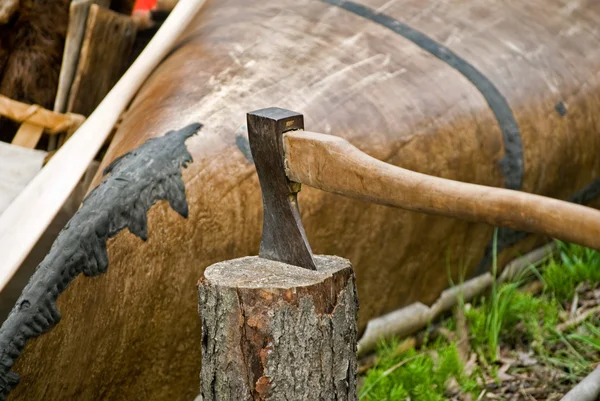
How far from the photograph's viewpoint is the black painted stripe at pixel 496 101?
8.20ft

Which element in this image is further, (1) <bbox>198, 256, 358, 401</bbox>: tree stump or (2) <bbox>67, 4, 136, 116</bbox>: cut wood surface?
(2) <bbox>67, 4, 136, 116</bbox>: cut wood surface

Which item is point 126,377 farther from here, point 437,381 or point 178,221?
point 437,381

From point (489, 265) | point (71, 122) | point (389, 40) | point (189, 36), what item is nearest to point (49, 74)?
point (71, 122)

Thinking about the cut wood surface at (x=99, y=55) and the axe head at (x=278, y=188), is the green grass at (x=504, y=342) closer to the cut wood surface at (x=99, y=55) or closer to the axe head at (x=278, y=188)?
the axe head at (x=278, y=188)

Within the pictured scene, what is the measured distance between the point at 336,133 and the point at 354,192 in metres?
0.64

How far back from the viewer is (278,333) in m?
1.56

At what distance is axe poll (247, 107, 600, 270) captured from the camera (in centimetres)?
135

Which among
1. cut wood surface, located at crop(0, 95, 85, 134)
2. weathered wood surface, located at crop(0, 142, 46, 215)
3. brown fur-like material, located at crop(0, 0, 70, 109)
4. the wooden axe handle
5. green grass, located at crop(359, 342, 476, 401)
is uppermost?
the wooden axe handle

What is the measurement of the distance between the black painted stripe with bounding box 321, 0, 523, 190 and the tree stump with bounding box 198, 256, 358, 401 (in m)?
1.03

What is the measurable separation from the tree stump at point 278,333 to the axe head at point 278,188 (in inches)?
1.8

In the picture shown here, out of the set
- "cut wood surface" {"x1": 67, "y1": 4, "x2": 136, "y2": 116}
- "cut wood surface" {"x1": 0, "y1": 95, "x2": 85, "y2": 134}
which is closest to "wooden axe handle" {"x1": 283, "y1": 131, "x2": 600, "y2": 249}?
"cut wood surface" {"x1": 0, "y1": 95, "x2": 85, "y2": 134}

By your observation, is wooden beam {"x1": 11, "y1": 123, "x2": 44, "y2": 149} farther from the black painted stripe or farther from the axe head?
the axe head

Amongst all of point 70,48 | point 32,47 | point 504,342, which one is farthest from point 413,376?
point 32,47

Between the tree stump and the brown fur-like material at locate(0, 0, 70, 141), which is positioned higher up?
the brown fur-like material at locate(0, 0, 70, 141)
